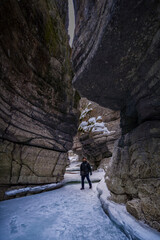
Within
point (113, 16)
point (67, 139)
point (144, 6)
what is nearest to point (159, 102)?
point (144, 6)

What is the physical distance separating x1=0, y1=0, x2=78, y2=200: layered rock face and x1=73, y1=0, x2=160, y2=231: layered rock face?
9.29 ft

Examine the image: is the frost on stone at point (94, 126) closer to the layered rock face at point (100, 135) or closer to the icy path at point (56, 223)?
the layered rock face at point (100, 135)

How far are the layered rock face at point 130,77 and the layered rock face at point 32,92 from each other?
283 centimetres

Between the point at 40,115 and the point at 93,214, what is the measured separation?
5.19 meters

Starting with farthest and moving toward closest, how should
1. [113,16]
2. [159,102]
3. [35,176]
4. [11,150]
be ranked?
1. [35,176]
2. [11,150]
3. [159,102]
4. [113,16]

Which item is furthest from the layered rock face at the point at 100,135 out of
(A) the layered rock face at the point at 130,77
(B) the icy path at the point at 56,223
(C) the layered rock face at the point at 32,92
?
(B) the icy path at the point at 56,223

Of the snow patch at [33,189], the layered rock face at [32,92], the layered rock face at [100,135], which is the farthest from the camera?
the layered rock face at [100,135]

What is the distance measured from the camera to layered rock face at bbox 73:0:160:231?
2.02 meters

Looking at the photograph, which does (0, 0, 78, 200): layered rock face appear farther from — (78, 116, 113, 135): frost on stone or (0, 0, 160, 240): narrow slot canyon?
(78, 116, 113, 135): frost on stone

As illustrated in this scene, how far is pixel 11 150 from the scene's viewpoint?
5297 millimetres

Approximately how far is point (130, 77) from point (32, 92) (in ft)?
15.5

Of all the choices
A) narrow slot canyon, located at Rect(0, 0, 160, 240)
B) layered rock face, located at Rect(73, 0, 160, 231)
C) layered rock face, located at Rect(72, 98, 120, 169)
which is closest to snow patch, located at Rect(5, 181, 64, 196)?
narrow slot canyon, located at Rect(0, 0, 160, 240)

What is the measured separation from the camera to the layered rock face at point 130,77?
2019 mm

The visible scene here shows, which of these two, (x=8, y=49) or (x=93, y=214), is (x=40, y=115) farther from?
(x=93, y=214)
